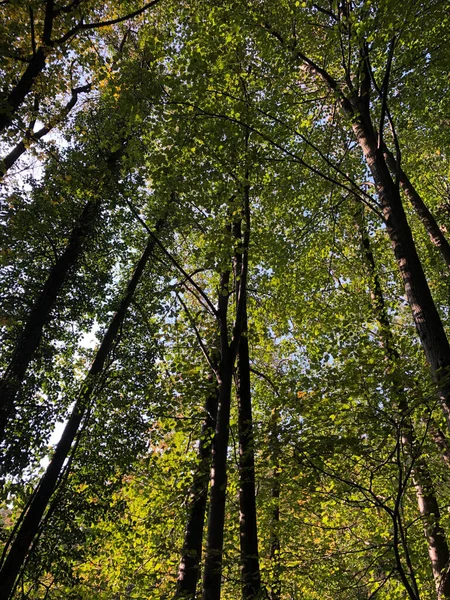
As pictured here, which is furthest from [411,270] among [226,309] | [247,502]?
[247,502]

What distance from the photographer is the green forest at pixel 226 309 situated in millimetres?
3918

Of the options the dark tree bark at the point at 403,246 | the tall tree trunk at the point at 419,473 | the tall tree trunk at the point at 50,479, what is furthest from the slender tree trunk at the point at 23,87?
the tall tree trunk at the point at 419,473

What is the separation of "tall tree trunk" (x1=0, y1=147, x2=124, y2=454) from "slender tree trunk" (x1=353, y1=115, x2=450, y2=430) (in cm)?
602

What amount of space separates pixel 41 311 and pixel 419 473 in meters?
6.82

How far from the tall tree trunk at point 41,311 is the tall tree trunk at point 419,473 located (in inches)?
233

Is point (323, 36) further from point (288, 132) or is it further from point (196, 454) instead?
point (196, 454)

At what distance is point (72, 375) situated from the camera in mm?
8219

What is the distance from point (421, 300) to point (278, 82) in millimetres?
3923

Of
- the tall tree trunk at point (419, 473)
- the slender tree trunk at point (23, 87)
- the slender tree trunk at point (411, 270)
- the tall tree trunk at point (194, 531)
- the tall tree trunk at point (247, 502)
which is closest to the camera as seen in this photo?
the slender tree trunk at point (411, 270)

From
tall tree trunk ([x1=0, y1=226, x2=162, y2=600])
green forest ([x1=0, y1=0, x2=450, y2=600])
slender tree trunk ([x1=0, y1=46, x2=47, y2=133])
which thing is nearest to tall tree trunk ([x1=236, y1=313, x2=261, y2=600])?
green forest ([x1=0, y1=0, x2=450, y2=600])

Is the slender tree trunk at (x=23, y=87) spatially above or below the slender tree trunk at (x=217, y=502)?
above

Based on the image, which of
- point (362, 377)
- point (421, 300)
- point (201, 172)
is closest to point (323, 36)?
point (201, 172)

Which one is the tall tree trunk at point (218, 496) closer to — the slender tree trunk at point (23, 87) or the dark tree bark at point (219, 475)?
the dark tree bark at point (219, 475)

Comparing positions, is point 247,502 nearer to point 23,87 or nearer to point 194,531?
point 194,531
